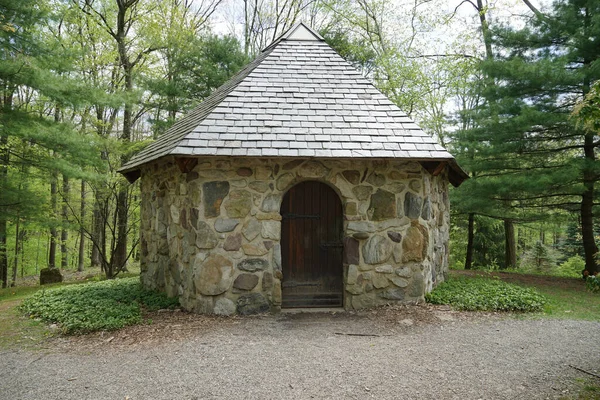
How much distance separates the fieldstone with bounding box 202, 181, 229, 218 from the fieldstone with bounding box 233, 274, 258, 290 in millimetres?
972

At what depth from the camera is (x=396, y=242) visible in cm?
600

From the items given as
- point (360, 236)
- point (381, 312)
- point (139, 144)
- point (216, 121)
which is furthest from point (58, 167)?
point (381, 312)

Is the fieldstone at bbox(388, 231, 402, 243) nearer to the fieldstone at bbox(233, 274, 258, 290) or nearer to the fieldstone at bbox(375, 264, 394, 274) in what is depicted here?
the fieldstone at bbox(375, 264, 394, 274)

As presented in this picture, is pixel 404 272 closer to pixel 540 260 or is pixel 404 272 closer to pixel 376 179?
pixel 376 179

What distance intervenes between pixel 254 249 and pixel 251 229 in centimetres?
29

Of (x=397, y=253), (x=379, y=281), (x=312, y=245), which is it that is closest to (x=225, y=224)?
(x=312, y=245)

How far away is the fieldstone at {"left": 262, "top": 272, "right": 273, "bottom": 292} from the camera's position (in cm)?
566

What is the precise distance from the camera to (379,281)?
5.94m

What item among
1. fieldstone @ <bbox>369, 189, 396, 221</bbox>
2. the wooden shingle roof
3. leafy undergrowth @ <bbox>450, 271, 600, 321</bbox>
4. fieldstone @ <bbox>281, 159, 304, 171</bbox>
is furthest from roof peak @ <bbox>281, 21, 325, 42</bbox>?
leafy undergrowth @ <bbox>450, 271, 600, 321</bbox>

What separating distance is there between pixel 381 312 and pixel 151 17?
563 inches

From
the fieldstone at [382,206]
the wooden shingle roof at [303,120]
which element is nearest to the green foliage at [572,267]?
the wooden shingle roof at [303,120]

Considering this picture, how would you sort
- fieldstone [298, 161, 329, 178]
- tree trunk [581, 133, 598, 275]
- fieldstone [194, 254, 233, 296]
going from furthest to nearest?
tree trunk [581, 133, 598, 275] < fieldstone [298, 161, 329, 178] < fieldstone [194, 254, 233, 296]

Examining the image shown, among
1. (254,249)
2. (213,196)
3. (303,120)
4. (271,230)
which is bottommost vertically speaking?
(254,249)

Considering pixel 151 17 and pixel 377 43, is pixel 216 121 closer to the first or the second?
pixel 151 17
